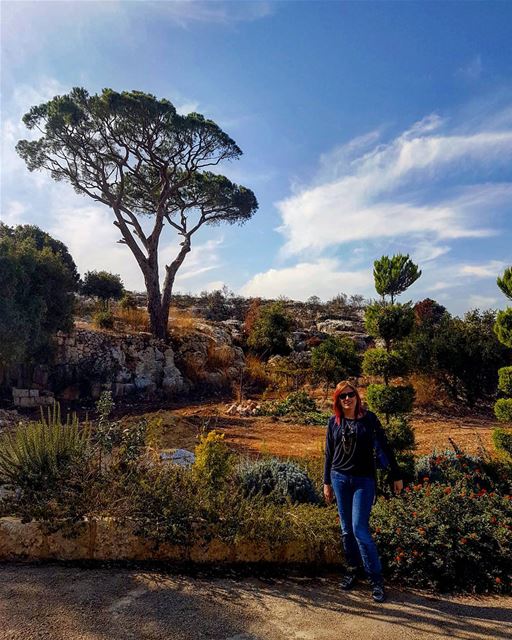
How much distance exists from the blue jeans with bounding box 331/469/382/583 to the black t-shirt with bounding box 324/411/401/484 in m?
0.07

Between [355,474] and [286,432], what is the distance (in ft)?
18.6

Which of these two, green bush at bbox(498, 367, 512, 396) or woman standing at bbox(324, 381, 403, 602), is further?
green bush at bbox(498, 367, 512, 396)

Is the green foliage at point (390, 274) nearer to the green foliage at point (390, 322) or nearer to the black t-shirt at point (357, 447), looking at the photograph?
the green foliage at point (390, 322)

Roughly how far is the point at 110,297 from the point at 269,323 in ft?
27.4

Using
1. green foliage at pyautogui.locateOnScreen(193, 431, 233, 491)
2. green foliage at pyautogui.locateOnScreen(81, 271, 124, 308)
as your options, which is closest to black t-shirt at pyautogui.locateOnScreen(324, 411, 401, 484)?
green foliage at pyautogui.locateOnScreen(193, 431, 233, 491)

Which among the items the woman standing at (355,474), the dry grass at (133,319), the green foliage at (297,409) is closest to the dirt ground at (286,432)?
the green foliage at (297,409)

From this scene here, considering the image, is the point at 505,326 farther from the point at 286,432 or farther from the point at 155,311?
the point at 155,311

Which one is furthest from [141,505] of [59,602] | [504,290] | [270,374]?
[270,374]

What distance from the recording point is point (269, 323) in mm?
18078

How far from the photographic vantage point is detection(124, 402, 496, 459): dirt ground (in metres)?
7.11

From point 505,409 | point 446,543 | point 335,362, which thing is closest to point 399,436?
point 505,409

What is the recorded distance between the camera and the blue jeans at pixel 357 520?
10.1 ft

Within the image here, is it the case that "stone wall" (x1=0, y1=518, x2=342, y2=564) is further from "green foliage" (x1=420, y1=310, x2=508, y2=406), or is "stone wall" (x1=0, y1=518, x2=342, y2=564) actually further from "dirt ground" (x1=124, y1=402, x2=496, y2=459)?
"green foliage" (x1=420, y1=310, x2=508, y2=406)

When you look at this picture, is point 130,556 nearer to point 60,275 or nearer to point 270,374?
point 60,275
